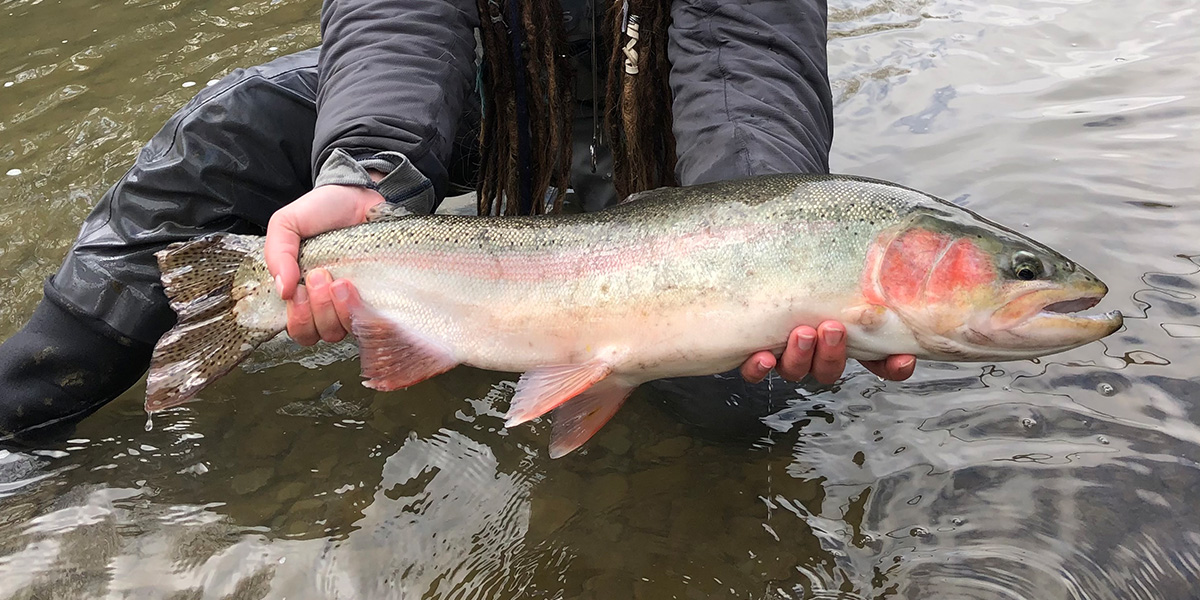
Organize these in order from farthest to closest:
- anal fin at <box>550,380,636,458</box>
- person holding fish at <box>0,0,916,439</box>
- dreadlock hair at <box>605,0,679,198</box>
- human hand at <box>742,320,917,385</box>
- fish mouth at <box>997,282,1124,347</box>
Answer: dreadlock hair at <box>605,0,679,198</box>
person holding fish at <box>0,0,916,439</box>
anal fin at <box>550,380,636,458</box>
human hand at <box>742,320,917,385</box>
fish mouth at <box>997,282,1124,347</box>

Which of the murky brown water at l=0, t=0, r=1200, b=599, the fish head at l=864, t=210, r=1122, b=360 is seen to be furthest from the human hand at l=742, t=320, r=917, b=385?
the murky brown water at l=0, t=0, r=1200, b=599

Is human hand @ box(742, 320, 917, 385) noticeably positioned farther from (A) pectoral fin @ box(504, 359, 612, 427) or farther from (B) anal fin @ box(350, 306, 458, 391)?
(B) anal fin @ box(350, 306, 458, 391)

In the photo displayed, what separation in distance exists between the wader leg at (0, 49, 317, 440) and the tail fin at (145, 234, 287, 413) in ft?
1.54

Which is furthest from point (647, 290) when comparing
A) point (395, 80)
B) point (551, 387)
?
point (395, 80)

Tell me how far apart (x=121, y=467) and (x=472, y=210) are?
1.84 meters

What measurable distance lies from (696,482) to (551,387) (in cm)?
81

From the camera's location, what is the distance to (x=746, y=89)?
8.76 ft

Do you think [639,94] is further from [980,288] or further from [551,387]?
[980,288]

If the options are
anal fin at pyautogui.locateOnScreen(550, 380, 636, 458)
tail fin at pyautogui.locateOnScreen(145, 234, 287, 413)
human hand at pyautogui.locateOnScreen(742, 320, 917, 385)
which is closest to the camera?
human hand at pyautogui.locateOnScreen(742, 320, 917, 385)

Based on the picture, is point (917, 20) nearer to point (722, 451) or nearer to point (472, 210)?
point (472, 210)

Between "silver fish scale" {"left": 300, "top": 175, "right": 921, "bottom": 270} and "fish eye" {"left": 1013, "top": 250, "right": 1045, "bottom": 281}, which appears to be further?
"silver fish scale" {"left": 300, "top": 175, "right": 921, "bottom": 270}

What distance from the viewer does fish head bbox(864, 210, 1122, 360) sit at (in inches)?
80.0

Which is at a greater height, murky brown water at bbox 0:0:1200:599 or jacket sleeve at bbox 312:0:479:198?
jacket sleeve at bbox 312:0:479:198

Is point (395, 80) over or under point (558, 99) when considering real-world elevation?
over
